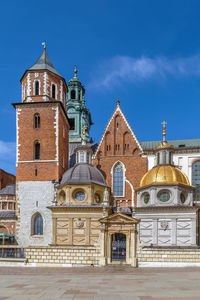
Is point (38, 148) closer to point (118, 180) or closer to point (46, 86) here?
point (46, 86)

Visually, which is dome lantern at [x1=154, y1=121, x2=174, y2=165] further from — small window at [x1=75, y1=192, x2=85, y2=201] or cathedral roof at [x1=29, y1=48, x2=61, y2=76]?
cathedral roof at [x1=29, y1=48, x2=61, y2=76]

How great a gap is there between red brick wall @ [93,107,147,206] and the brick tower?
492 centimetres

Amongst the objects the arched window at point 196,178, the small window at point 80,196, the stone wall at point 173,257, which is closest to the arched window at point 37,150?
the small window at point 80,196

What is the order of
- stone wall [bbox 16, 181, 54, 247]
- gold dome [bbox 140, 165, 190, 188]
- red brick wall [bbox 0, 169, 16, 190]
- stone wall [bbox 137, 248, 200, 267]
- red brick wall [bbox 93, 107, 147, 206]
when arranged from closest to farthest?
stone wall [bbox 137, 248, 200, 267], gold dome [bbox 140, 165, 190, 188], stone wall [bbox 16, 181, 54, 247], red brick wall [bbox 93, 107, 147, 206], red brick wall [bbox 0, 169, 16, 190]

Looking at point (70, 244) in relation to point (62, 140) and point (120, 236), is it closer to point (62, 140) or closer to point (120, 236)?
point (120, 236)

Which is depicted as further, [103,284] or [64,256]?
[64,256]

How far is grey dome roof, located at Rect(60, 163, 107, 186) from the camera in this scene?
36250 mm

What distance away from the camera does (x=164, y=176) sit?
3541 centimetres

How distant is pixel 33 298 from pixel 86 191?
22540 millimetres

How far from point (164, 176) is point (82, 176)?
8404 mm

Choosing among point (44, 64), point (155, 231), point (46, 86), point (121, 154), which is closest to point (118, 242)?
point (155, 231)

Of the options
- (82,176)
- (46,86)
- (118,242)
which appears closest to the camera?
(118,242)

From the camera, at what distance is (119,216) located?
84.8 feet

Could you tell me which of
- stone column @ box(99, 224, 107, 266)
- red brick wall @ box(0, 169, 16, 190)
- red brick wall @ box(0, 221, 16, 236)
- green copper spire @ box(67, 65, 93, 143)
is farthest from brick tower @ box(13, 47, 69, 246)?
green copper spire @ box(67, 65, 93, 143)
